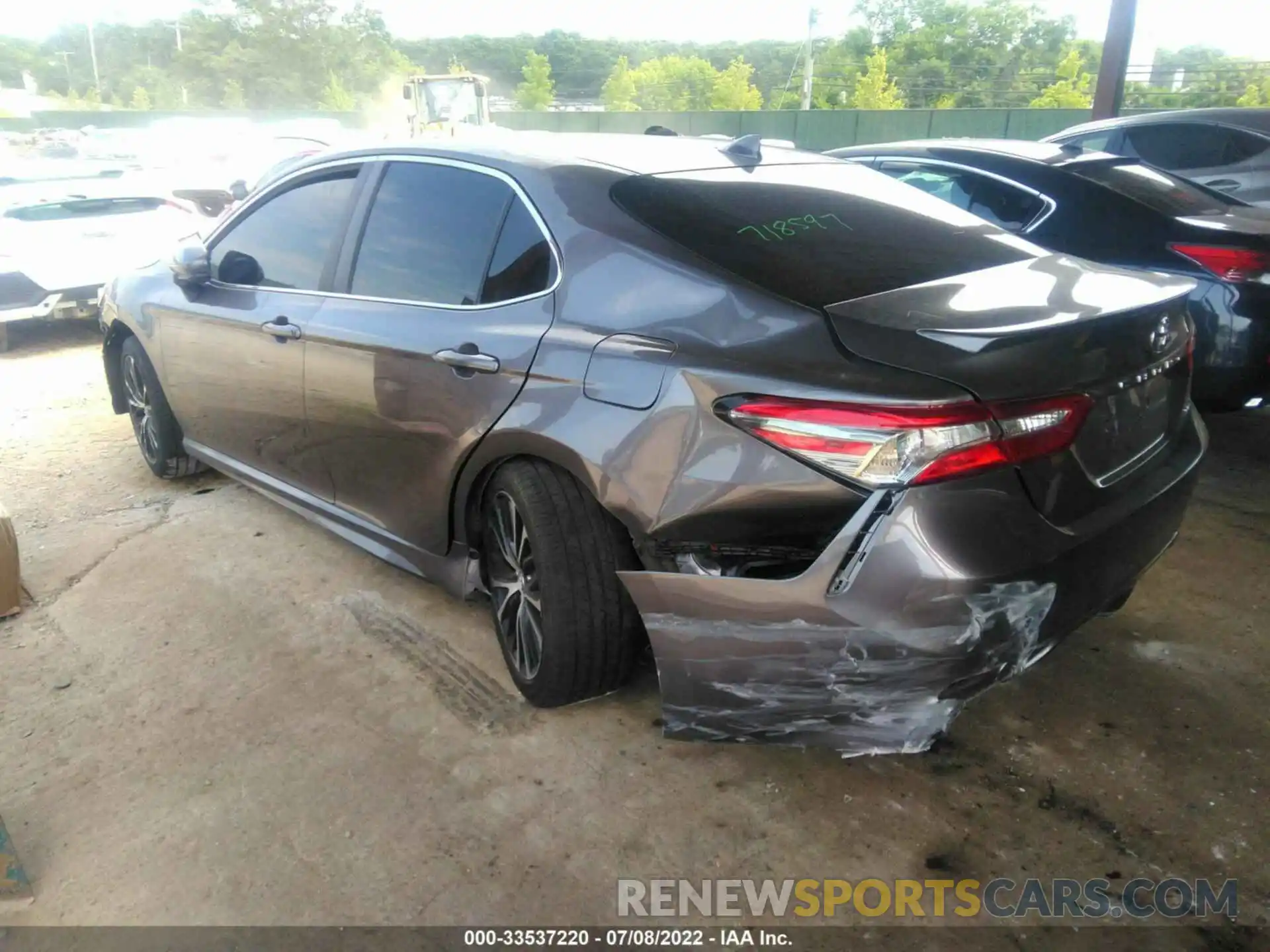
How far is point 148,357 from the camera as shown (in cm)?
438

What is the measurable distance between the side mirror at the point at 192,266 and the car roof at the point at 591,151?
951mm

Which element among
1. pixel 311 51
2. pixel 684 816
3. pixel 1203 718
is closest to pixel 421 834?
pixel 684 816

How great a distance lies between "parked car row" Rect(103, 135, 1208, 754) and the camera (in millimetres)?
1926

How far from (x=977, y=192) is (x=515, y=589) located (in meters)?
3.45

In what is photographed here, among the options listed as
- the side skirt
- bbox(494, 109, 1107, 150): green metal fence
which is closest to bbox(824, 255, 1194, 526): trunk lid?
the side skirt

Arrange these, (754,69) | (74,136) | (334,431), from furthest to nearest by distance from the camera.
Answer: (754,69)
(74,136)
(334,431)

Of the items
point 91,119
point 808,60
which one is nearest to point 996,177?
point 808,60

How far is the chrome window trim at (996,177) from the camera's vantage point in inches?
175

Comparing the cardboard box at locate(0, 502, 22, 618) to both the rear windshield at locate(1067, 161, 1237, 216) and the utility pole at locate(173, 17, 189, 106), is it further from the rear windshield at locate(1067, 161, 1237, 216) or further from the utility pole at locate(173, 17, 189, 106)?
the utility pole at locate(173, 17, 189, 106)

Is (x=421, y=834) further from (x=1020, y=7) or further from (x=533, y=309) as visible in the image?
(x=1020, y=7)

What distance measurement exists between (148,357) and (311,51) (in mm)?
77755

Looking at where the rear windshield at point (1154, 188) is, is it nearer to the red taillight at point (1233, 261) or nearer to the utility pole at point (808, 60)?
the red taillight at point (1233, 261)

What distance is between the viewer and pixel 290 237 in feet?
11.6

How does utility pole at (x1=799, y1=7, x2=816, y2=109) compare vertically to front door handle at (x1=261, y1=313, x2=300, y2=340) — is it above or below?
above
